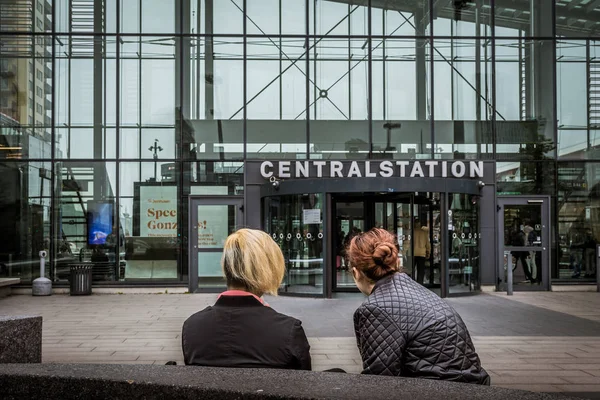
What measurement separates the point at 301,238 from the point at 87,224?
5873 mm

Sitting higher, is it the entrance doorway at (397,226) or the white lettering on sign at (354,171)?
the white lettering on sign at (354,171)

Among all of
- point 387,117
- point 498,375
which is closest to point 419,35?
point 387,117

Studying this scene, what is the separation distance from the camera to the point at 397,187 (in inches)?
583

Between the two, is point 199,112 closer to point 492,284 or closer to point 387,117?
point 387,117

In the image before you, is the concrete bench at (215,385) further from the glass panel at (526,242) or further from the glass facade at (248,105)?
the glass panel at (526,242)

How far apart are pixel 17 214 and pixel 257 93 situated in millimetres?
7070

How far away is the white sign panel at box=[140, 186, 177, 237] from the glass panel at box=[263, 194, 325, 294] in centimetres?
305

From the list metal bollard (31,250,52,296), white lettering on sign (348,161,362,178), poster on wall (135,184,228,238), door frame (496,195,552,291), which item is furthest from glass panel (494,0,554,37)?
metal bollard (31,250,52,296)

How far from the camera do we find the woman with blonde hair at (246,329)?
2920 millimetres

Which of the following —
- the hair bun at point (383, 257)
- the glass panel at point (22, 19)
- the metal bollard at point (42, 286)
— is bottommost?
the metal bollard at point (42, 286)

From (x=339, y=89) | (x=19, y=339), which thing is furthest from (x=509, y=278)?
(x=19, y=339)

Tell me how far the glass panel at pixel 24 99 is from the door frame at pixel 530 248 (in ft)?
39.0

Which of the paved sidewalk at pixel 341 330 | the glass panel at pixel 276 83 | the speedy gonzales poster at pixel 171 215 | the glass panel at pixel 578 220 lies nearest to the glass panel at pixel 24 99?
the speedy gonzales poster at pixel 171 215

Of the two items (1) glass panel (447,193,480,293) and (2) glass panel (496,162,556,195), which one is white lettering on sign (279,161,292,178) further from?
(2) glass panel (496,162,556,195)
